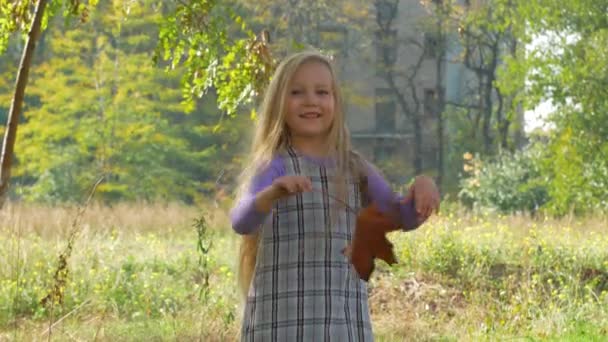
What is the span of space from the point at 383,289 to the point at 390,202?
508 cm

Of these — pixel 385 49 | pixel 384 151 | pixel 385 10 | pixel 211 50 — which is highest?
pixel 385 10

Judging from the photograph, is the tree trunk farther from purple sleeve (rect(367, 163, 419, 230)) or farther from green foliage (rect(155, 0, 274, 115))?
purple sleeve (rect(367, 163, 419, 230))

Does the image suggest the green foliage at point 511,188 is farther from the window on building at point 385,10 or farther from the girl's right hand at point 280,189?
the girl's right hand at point 280,189

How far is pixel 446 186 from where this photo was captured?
27.6 metres

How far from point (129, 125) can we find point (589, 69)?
8.84 m

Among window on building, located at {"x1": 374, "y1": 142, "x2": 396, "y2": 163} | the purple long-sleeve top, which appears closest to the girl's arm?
the purple long-sleeve top

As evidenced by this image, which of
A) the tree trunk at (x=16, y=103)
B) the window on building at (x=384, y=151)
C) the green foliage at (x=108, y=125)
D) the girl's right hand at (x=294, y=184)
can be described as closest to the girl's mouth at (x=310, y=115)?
the girl's right hand at (x=294, y=184)

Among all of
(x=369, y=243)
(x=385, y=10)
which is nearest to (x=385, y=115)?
(x=385, y=10)

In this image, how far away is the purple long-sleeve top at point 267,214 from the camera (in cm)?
244

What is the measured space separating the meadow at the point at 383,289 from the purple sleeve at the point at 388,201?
224 cm

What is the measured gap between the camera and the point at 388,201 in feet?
8.62

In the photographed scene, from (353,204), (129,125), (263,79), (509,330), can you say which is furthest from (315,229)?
(129,125)

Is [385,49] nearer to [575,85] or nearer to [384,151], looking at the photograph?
[384,151]

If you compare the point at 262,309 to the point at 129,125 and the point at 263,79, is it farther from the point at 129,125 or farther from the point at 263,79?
the point at 129,125
